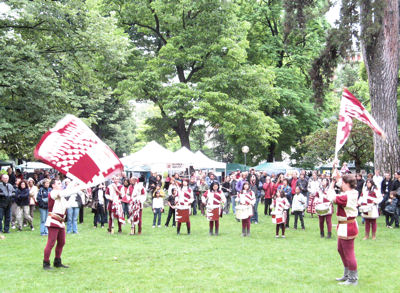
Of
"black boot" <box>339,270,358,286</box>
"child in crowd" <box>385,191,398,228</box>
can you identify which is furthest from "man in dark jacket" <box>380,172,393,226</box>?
"black boot" <box>339,270,358,286</box>

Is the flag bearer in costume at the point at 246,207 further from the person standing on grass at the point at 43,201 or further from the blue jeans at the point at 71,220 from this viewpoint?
the person standing on grass at the point at 43,201

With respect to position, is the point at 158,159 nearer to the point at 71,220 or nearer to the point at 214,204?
the point at 71,220

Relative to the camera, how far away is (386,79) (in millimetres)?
17688

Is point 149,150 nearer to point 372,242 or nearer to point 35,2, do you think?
point 35,2

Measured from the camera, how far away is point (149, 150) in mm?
24297

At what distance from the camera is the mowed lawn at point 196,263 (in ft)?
25.4

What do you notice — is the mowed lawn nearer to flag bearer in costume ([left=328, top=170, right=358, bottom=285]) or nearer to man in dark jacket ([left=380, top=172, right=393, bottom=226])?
flag bearer in costume ([left=328, top=170, right=358, bottom=285])

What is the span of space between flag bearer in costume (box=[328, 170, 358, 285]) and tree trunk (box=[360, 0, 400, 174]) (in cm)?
1087


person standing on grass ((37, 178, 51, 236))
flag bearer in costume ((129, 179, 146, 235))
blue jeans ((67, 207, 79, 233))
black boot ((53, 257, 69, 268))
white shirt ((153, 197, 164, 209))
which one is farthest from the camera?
white shirt ((153, 197, 164, 209))

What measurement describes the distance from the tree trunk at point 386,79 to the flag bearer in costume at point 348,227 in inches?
428

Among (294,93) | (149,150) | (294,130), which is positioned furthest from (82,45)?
(294,130)

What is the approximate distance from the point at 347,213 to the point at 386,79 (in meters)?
11.6

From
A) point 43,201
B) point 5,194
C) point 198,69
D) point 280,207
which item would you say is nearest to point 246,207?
point 280,207

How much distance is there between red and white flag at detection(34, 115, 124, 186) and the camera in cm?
702
